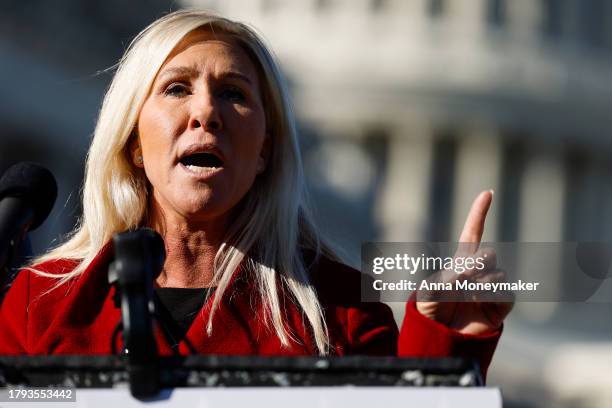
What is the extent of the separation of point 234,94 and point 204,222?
387 millimetres

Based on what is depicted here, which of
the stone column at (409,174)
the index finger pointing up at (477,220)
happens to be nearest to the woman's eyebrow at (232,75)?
the index finger pointing up at (477,220)

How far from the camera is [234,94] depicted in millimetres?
5414


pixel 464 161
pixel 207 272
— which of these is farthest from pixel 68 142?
pixel 207 272

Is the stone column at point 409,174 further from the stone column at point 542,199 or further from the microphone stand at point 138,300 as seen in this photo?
the microphone stand at point 138,300

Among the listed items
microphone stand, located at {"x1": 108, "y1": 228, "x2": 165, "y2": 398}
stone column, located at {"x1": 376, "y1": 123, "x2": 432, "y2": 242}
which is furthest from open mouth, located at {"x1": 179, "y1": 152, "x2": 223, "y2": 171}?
stone column, located at {"x1": 376, "y1": 123, "x2": 432, "y2": 242}

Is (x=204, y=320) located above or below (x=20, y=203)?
below

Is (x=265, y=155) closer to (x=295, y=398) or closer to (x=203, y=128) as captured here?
(x=203, y=128)

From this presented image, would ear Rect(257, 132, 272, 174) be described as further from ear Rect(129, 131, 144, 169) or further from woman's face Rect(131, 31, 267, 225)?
ear Rect(129, 131, 144, 169)

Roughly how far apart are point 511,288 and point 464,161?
67.3 meters

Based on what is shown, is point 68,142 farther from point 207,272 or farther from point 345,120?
point 207,272

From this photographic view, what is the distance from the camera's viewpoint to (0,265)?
4.00 m

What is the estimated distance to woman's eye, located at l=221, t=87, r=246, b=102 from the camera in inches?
213

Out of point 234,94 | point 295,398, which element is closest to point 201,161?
point 234,94

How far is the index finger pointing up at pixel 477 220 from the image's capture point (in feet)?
14.6
